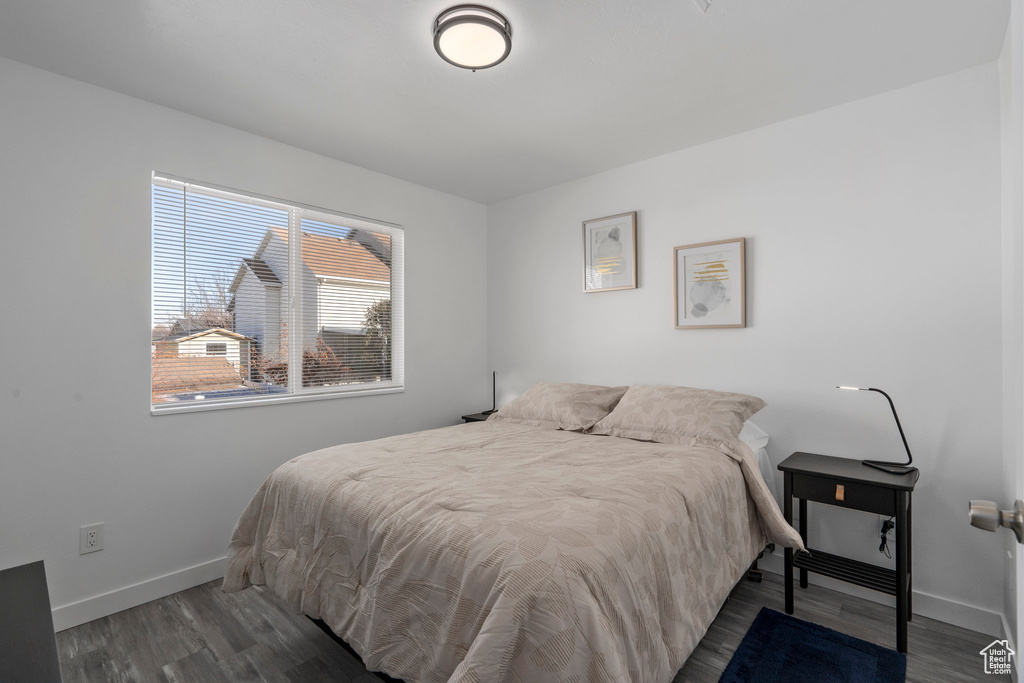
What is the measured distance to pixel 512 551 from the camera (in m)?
1.32

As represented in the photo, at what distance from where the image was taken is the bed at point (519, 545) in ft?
3.96

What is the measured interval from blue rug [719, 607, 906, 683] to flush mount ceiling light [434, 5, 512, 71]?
8.70 ft

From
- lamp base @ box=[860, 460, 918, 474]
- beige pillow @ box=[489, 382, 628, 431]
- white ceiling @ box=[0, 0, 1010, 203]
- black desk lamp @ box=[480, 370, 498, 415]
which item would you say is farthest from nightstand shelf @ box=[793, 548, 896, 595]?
black desk lamp @ box=[480, 370, 498, 415]

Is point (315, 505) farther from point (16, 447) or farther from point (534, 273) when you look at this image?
point (534, 273)

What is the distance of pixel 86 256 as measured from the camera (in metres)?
2.38

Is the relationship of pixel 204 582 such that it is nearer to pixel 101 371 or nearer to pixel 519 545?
pixel 101 371

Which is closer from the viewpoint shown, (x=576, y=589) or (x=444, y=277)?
(x=576, y=589)

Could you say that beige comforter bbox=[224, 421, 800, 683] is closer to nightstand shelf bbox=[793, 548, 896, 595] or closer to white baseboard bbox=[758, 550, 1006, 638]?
nightstand shelf bbox=[793, 548, 896, 595]

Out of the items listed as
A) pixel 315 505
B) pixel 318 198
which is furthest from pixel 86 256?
pixel 315 505

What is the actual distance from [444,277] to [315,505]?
2.53 metres

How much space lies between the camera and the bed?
1208 millimetres

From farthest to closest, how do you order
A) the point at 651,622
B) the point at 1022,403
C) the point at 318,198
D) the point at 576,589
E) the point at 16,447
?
the point at 318,198 → the point at 16,447 → the point at 651,622 → the point at 576,589 → the point at 1022,403

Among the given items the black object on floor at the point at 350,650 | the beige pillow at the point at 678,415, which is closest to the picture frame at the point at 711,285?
the beige pillow at the point at 678,415

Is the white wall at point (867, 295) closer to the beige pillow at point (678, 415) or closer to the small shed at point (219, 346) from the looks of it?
the beige pillow at point (678, 415)
